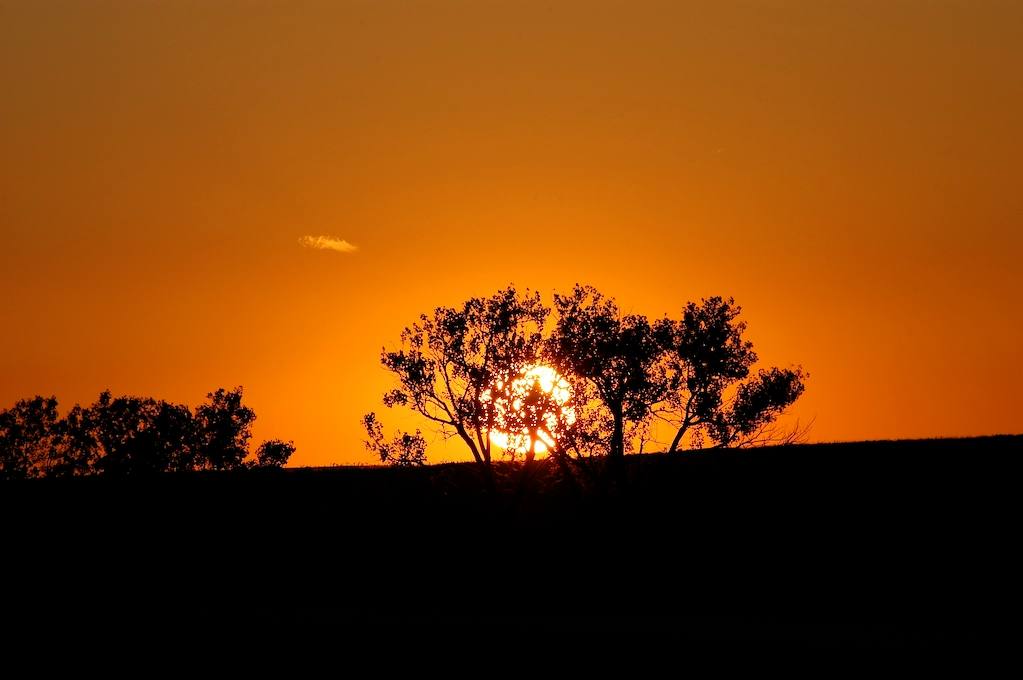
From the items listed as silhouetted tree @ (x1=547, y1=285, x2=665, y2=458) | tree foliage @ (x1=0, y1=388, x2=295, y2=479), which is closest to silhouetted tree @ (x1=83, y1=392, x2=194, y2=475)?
tree foliage @ (x1=0, y1=388, x2=295, y2=479)

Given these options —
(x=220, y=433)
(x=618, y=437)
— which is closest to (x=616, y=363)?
(x=618, y=437)

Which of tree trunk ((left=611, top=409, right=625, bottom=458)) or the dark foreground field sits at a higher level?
tree trunk ((left=611, top=409, right=625, bottom=458))

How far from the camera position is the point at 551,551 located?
51031 mm

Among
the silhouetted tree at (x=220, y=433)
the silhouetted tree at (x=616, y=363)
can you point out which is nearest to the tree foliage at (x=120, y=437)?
the silhouetted tree at (x=220, y=433)

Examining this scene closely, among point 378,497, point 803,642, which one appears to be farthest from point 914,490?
point 378,497

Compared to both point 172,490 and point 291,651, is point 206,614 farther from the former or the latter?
point 172,490

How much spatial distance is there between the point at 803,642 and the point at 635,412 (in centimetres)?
2227

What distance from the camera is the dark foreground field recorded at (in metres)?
37.2

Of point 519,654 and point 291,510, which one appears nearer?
point 519,654

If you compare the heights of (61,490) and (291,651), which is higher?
(61,490)

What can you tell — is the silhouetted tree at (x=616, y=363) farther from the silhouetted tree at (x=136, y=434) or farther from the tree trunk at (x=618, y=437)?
the silhouetted tree at (x=136, y=434)


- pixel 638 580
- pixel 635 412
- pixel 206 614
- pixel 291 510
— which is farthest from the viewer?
pixel 291 510

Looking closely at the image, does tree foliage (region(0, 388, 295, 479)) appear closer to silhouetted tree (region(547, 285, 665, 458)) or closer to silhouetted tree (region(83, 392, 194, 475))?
silhouetted tree (region(83, 392, 194, 475))

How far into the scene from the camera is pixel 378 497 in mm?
60938
